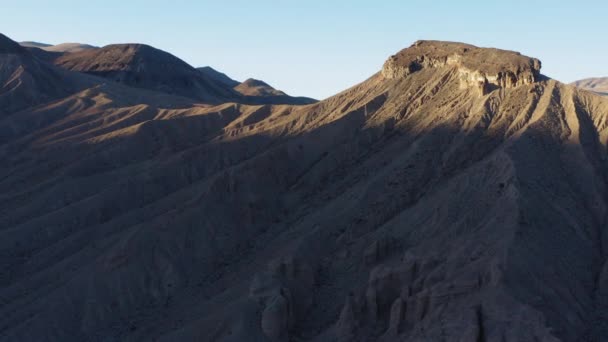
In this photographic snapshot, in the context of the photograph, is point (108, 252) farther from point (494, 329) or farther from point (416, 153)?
point (494, 329)

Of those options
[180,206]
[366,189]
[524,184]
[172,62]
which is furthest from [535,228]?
[172,62]

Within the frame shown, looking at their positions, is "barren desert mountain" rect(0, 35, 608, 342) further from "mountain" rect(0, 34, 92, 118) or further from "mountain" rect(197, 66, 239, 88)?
"mountain" rect(197, 66, 239, 88)

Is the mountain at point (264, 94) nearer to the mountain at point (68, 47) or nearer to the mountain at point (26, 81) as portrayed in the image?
the mountain at point (26, 81)

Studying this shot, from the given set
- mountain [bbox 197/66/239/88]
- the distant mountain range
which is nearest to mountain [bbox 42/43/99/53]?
mountain [bbox 197/66/239/88]

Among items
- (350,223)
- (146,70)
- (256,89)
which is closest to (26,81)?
(146,70)

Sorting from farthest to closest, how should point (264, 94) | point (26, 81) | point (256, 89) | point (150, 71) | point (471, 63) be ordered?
point (256, 89) → point (264, 94) → point (150, 71) → point (26, 81) → point (471, 63)

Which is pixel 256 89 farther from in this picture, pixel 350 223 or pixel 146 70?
pixel 350 223
